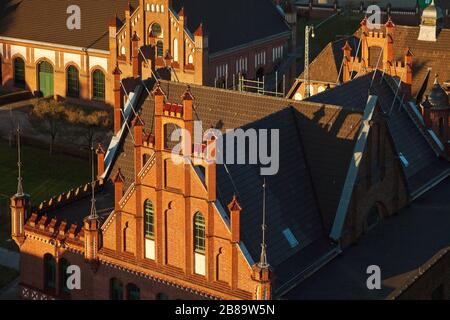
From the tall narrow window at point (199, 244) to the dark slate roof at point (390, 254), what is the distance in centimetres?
478

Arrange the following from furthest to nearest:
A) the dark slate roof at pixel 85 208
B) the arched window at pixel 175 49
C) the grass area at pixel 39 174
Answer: the arched window at pixel 175 49, the grass area at pixel 39 174, the dark slate roof at pixel 85 208

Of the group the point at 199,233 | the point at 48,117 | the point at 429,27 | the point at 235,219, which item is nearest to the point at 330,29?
the point at 429,27

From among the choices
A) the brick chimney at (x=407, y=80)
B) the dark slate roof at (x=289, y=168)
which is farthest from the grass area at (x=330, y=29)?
the dark slate roof at (x=289, y=168)

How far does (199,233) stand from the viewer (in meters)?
57.4

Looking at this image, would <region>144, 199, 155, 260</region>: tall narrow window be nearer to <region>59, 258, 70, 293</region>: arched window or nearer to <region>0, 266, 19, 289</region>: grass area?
<region>59, 258, 70, 293</region>: arched window

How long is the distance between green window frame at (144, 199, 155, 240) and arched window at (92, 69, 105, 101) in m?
53.9

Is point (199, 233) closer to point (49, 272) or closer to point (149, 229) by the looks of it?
point (149, 229)

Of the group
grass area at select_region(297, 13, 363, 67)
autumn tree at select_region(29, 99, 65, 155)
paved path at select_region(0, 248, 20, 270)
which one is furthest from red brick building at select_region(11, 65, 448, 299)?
grass area at select_region(297, 13, 363, 67)

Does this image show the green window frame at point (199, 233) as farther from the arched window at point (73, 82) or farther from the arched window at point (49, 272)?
the arched window at point (73, 82)

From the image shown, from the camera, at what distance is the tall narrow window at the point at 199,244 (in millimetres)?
57125

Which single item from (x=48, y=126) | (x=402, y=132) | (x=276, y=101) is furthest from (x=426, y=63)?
(x=48, y=126)

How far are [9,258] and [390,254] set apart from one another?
29286 millimetres

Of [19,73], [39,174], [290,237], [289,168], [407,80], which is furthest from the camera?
[19,73]

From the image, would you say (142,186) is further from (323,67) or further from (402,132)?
(323,67)
